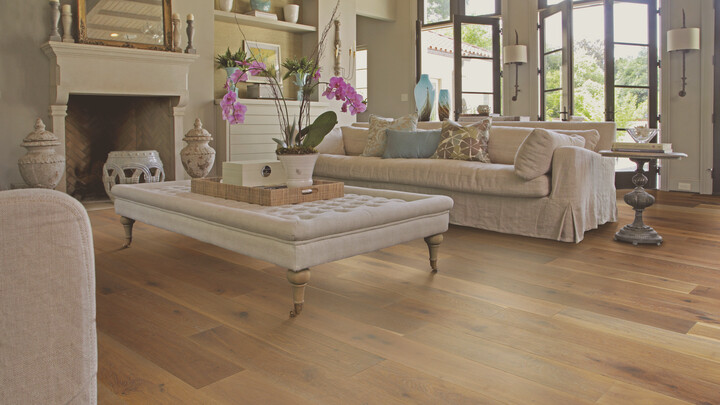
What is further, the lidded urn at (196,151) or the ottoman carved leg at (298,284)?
the lidded urn at (196,151)

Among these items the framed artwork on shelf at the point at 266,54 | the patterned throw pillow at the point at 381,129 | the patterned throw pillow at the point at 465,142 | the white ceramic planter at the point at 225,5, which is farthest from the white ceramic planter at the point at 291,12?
the patterned throw pillow at the point at 465,142

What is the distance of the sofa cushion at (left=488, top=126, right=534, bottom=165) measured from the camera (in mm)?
4290

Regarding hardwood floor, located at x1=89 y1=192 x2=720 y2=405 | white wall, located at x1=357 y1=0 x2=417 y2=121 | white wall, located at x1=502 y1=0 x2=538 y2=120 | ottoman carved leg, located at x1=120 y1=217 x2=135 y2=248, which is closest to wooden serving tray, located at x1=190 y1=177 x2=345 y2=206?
hardwood floor, located at x1=89 y1=192 x2=720 y2=405

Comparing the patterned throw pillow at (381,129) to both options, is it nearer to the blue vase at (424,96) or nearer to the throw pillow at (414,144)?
the throw pillow at (414,144)

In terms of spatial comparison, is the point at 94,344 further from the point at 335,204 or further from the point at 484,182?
the point at 484,182

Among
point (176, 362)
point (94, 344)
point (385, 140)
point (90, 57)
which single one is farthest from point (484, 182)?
point (90, 57)

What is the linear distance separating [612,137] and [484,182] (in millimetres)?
1121

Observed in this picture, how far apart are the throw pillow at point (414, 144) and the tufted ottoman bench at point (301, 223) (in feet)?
5.16

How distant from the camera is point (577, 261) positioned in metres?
3.11

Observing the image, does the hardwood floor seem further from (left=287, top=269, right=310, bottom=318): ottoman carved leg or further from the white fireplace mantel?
the white fireplace mantel

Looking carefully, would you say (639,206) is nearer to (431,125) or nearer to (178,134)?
(431,125)

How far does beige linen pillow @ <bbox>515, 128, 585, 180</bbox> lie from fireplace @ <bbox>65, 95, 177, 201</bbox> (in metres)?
3.71

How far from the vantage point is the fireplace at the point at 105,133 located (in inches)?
223

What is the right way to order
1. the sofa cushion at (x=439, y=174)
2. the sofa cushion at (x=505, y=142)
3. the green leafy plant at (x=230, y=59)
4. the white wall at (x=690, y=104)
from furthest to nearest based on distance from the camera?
1. the green leafy plant at (x=230, y=59)
2. the white wall at (x=690, y=104)
3. the sofa cushion at (x=505, y=142)
4. the sofa cushion at (x=439, y=174)
